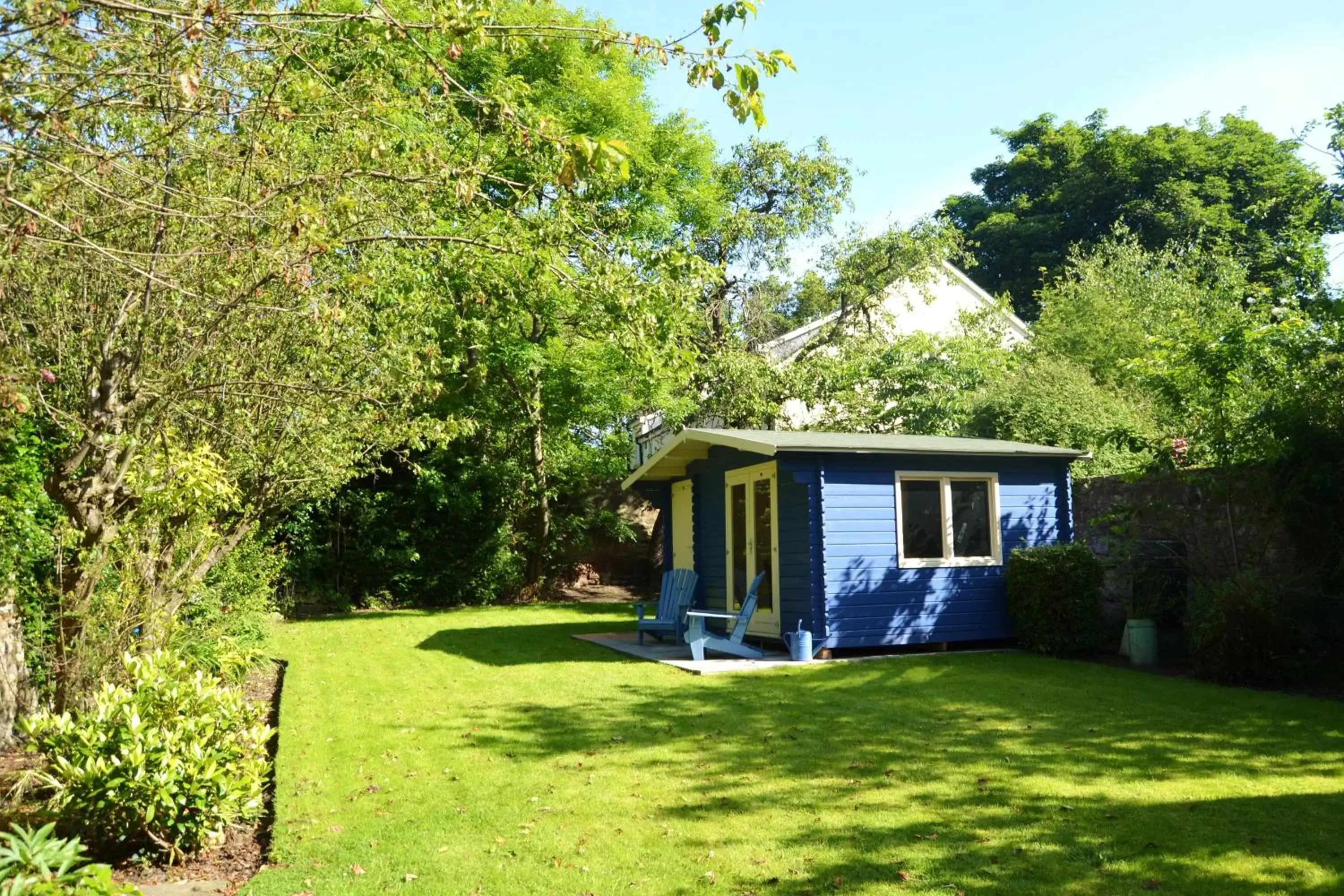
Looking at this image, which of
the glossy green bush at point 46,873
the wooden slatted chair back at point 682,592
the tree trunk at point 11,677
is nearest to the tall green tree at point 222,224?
the tree trunk at point 11,677

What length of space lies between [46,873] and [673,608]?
10.3m

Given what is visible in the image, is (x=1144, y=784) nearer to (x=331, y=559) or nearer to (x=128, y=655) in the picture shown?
(x=128, y=655)

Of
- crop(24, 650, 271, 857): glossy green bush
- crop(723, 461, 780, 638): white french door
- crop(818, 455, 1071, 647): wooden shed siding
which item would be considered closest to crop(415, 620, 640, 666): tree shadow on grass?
crop(723, 461, 780, 638): white french door

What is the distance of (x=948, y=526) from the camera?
1236 centimetres

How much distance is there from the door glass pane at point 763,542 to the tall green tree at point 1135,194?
78.8 feet

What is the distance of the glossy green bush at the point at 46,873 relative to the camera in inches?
110

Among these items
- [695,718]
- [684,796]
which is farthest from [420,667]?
[684,796]

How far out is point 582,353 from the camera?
19703 mm

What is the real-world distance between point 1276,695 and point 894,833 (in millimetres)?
5645

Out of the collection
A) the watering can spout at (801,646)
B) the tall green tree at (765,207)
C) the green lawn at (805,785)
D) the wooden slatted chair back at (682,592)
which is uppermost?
the tall green tree at (765,207)

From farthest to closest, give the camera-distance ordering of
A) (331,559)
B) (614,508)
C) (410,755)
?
(614,508)
(331,559)
(410,755)

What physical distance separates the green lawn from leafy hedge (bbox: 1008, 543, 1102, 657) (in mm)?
1406

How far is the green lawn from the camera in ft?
14.7

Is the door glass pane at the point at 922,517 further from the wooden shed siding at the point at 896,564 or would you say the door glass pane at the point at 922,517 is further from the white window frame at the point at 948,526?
the wooden shed siding at the point at 896,564
